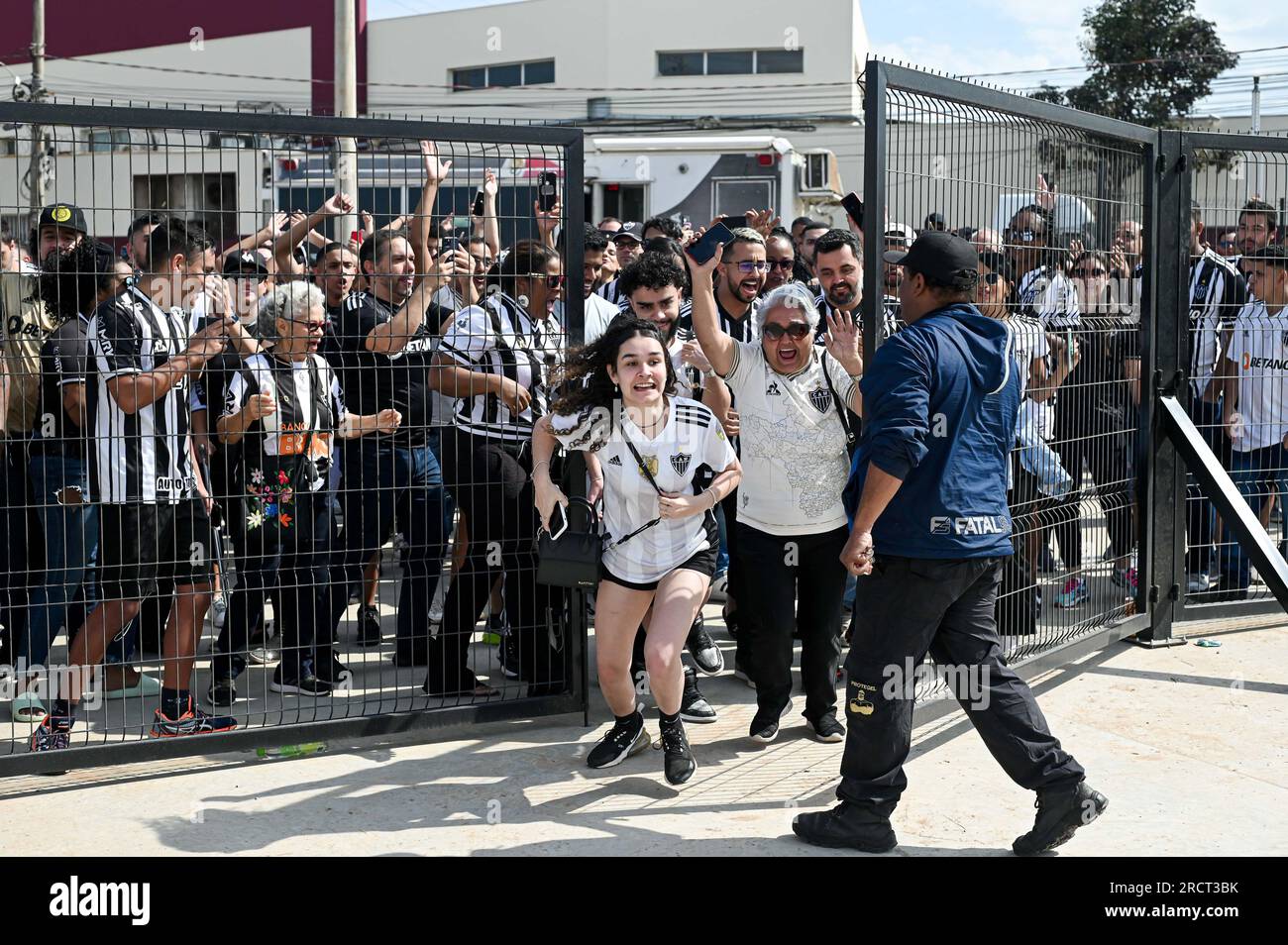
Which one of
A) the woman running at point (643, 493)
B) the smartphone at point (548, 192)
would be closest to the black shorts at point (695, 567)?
the woman running at point (643, 493)

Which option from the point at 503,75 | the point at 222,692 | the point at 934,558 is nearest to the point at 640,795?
the point at 934,558

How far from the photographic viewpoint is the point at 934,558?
4160 millimetres

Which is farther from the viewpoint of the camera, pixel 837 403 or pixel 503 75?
pixel 503 75

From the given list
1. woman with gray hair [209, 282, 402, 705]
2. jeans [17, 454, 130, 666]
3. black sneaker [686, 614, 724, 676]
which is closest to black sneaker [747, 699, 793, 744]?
black sneaker [686, 614, 724, 676]

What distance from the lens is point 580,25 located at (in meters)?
31.4

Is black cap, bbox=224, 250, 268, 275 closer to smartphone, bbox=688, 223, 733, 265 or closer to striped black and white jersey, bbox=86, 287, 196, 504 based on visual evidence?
striped black and white jersey, bbox=86, 287, 196, 504

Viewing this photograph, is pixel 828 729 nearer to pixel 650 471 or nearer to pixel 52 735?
pixel 650 471

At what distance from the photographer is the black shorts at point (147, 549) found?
520cm

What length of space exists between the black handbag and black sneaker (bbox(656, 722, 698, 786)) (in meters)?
0.64

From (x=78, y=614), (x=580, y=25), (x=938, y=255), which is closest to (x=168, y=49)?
(x=580, y=25)

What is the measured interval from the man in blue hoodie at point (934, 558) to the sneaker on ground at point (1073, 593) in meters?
2.75

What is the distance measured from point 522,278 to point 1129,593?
3884 mm

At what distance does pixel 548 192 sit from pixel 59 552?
105 inches

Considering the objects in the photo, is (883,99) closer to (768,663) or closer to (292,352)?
(768,663)
